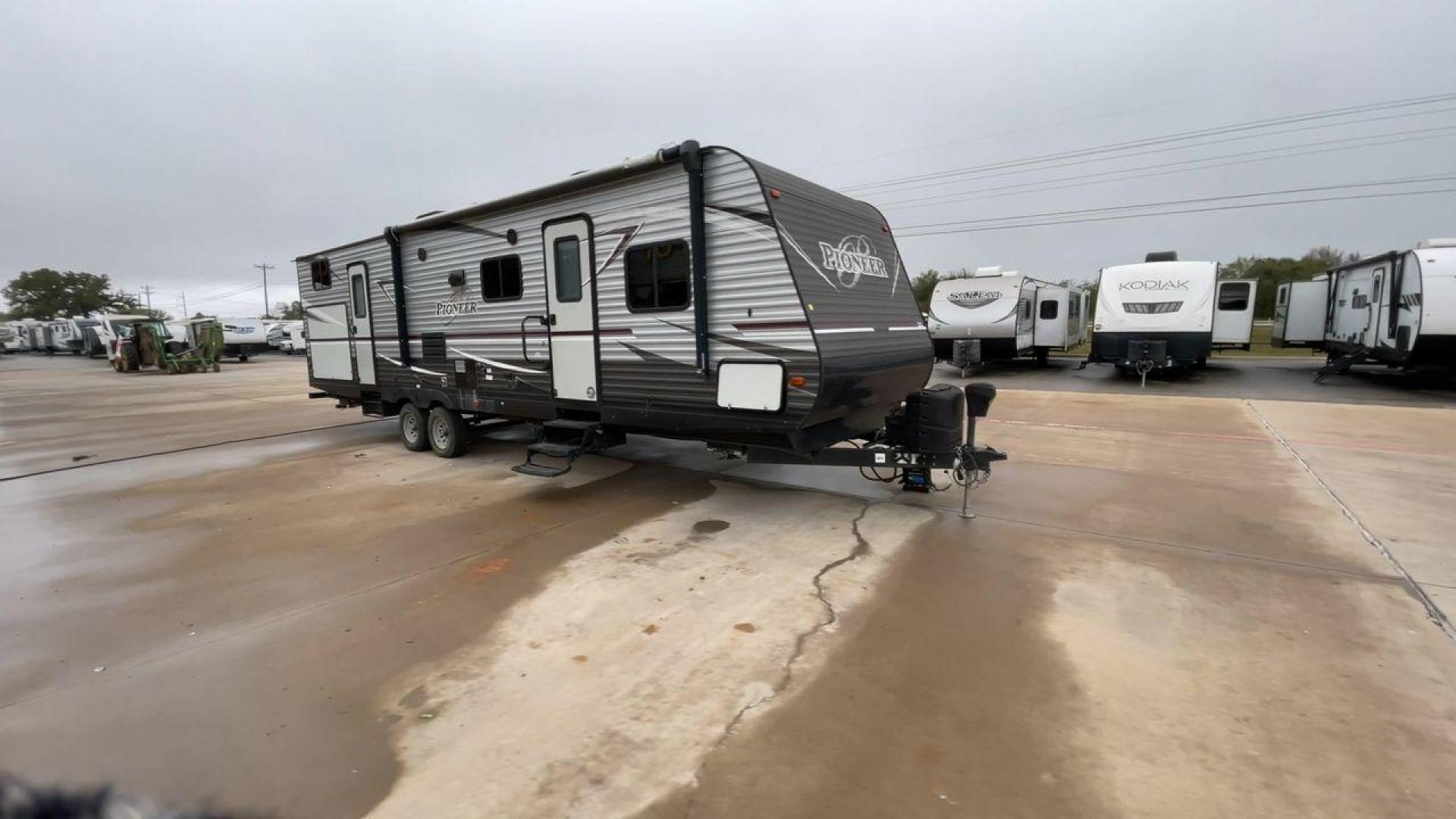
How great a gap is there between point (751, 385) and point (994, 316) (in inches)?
603

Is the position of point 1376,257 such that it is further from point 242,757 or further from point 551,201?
point 242,757

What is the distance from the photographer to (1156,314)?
16.0m

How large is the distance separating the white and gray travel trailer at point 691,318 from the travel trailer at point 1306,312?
64.6 feet

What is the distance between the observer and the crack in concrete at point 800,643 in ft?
8.70

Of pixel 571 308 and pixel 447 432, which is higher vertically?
pixel 571 308

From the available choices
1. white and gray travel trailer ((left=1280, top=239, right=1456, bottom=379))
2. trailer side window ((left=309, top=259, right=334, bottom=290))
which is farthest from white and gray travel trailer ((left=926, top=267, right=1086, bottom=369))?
trailer side window ((left=309, top=259, right=334, bottom=290))

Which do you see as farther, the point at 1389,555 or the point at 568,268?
the point at 568,268

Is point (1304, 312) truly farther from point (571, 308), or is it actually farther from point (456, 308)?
point (456, 308)

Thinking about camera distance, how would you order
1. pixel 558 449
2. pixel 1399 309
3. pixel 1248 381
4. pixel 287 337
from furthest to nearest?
pixel 287 337 → pixel 1248 381 → pixel 1399 309 → pixel 558 449

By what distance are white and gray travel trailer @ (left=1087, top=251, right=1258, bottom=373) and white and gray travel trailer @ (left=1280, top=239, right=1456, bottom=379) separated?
9.80 feet

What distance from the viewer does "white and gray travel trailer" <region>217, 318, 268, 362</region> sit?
36406mm

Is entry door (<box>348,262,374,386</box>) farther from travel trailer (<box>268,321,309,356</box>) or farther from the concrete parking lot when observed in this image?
travel trailer (<box>268,321,309,356</box>)

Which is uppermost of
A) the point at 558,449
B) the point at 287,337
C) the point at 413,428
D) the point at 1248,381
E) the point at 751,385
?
the point at 287,337

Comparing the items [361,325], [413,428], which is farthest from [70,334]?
[413,428]
